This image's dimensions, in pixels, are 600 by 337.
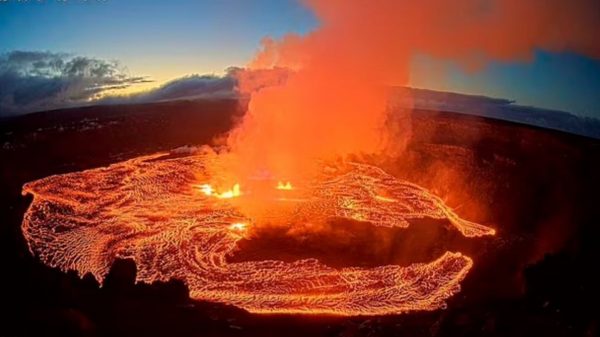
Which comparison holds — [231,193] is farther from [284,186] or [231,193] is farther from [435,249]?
[435,249]

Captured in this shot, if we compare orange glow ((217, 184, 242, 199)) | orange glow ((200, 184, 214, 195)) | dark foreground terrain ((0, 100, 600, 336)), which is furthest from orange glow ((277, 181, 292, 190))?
dark foreground terrain ((0, 100, 600, 336))

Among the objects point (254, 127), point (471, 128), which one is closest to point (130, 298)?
point (254, 127)

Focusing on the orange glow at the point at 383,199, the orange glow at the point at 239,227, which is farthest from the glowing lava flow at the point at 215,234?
the orange glow at the point at 383,199

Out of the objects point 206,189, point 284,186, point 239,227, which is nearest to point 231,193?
point 206,189

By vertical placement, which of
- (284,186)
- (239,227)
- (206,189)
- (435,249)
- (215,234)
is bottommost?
(215,234)

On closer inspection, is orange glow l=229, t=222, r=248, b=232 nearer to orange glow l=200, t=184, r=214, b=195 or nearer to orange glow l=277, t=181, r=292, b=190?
orange glow l=200, t=184, r=214, b=195

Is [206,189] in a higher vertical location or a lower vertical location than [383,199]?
lower

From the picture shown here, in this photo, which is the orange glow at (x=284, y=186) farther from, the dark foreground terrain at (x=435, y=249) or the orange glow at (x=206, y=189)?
the dark foreground terrain at (x=435, y=249)
